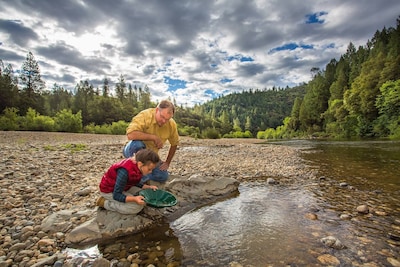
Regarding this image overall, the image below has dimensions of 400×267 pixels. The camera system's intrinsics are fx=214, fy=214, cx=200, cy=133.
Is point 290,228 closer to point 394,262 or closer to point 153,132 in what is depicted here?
point 394,262

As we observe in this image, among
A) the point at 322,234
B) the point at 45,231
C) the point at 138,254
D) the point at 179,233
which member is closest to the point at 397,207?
the point at 322,234

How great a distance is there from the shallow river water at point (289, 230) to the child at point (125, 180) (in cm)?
54

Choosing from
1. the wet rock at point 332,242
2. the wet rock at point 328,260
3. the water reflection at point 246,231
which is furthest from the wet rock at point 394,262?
the water reflection at point 246,231

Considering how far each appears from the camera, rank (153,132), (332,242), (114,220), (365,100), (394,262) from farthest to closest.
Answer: (365,100) → (153,132) → (114,220) → (332,242) → (394,262)

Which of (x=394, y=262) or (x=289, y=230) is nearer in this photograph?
(x=394, y=262)

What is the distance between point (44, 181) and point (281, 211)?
215 inches

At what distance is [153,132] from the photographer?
170 inches

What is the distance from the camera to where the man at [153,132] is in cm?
398

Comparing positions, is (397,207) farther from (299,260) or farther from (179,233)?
(179,233)

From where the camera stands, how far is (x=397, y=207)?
4020 mm

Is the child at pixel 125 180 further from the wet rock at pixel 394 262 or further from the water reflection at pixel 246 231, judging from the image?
the wet rock at pixel 394 262

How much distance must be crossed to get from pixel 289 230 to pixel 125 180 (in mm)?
2572

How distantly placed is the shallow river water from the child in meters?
0.54

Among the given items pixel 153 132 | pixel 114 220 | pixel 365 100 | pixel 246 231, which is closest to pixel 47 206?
pixel 114 220
